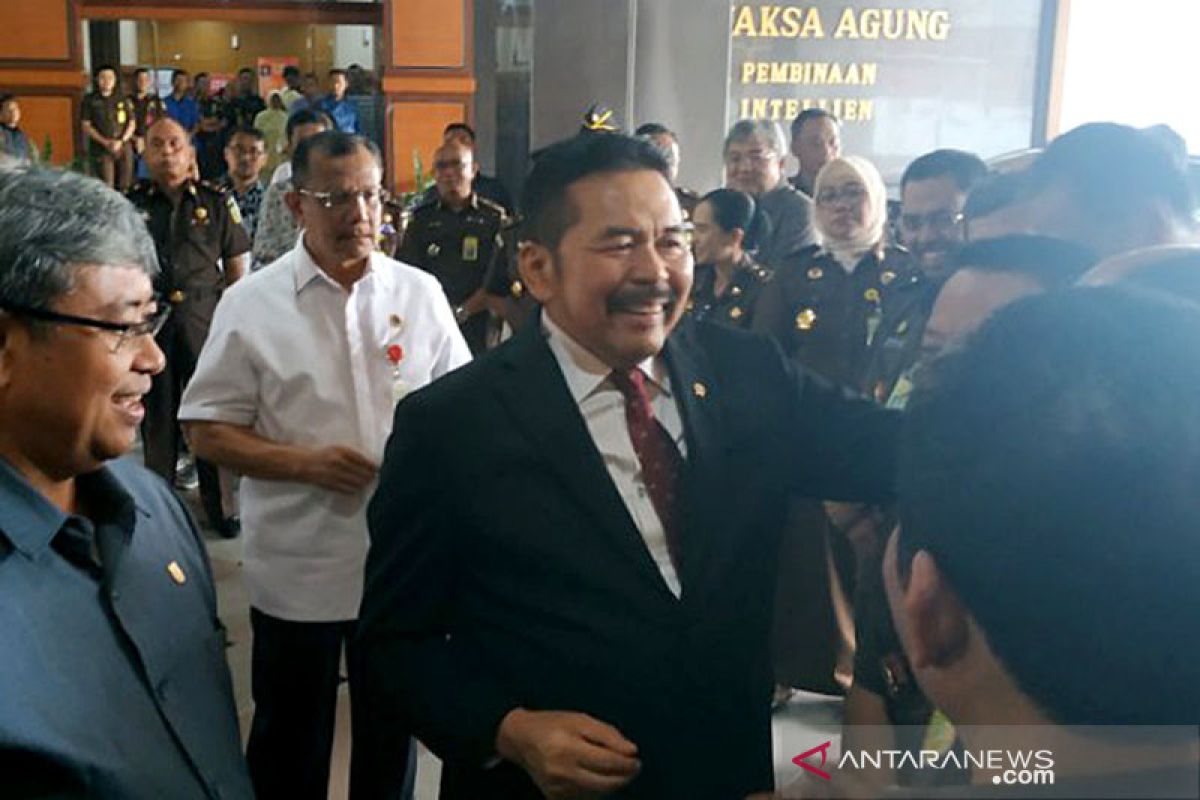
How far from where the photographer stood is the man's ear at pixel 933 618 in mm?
706

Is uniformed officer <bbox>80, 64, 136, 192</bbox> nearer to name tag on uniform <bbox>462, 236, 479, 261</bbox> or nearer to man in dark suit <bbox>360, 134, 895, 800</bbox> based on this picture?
name tag on uniform <bbox>462, 236, 479, 261</bbox>

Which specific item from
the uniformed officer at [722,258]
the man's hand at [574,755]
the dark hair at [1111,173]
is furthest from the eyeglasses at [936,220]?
the man's hand at [574,755]

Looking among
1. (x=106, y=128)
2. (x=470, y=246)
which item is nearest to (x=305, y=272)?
(x=470, y=246)

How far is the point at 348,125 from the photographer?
35.4ft

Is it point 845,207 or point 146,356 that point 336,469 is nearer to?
point 146,356

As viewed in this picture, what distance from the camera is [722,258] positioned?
3764 mm

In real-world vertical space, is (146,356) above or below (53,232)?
below

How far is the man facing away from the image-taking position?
3.74 ft

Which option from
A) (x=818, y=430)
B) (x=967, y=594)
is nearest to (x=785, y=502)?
(x=818, y=430)

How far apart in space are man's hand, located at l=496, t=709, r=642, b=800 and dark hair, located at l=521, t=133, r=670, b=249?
0.58 meters

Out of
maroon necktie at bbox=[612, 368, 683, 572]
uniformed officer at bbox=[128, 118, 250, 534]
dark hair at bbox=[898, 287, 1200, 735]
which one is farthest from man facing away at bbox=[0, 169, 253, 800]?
uniformed officer at bbox=[128, 118, 250, 534]

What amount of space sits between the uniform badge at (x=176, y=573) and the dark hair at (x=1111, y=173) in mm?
1338

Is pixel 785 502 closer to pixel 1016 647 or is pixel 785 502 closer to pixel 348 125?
pixel 1016 647

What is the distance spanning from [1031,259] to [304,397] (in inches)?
52.2
